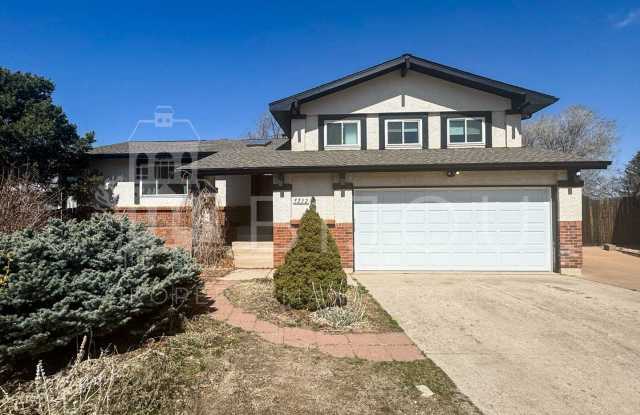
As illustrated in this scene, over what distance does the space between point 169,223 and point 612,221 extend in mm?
18806

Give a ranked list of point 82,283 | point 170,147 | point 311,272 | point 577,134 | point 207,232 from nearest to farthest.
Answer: point 82,283 → point 311,272 → point 207,232 → point 170,147 → point 577,134

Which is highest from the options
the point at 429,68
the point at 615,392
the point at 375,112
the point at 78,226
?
the point at 429,68

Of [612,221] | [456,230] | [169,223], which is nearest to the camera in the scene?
[456,230]

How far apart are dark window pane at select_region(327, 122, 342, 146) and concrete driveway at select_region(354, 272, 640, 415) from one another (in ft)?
15.7

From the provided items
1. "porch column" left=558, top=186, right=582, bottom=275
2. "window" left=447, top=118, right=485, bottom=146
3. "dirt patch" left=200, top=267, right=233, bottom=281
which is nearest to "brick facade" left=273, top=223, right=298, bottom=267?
"dirt patch" left=200, top=267, right=233, bottom=281

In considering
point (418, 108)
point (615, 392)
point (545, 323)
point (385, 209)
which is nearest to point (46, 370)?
point (615, 392)

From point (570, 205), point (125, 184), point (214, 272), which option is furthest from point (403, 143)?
point (125, 184)

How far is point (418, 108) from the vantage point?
34.2 ft

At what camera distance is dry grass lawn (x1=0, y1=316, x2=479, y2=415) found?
9.03 feet

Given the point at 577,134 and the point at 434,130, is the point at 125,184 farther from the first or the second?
the point at 577,134

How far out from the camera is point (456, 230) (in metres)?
8.92

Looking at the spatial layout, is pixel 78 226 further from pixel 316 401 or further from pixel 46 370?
pixel 316 401

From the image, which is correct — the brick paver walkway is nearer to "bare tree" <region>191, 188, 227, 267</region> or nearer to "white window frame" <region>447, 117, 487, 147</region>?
"bare tree" <region>191, 188, 227, 267</region>

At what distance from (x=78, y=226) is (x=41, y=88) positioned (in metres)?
13.2
